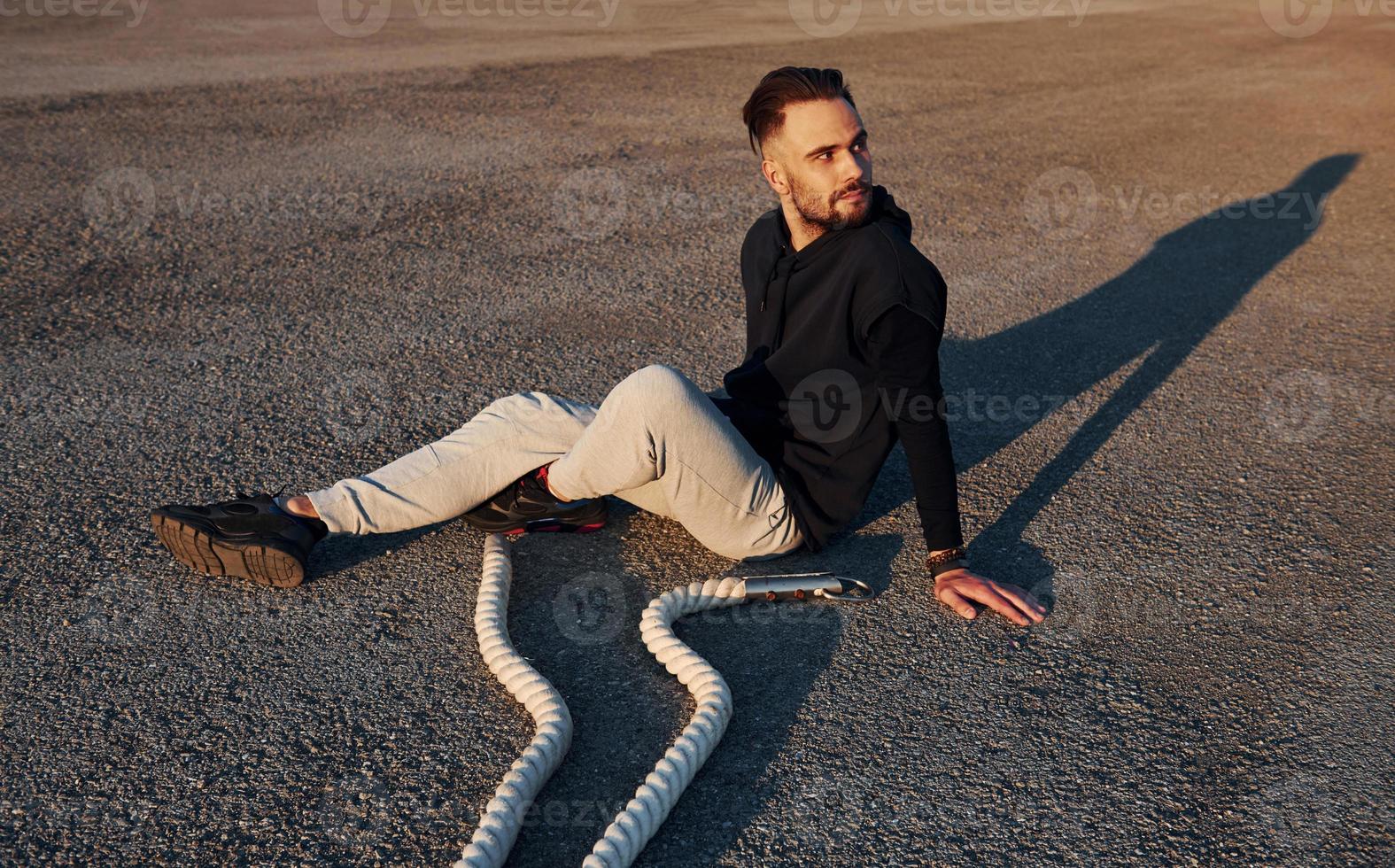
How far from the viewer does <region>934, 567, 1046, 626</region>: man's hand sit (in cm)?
365

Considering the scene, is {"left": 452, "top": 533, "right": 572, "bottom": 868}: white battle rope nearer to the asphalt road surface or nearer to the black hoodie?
the asphalt road surface

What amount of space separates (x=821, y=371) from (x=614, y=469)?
28.8 inches

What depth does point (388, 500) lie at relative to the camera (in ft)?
12.3

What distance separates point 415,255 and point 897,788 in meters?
4.55

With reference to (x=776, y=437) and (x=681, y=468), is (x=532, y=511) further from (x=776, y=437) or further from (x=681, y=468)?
(x=776, y=437)

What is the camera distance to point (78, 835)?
112 inches

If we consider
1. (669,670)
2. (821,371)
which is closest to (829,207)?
(821,371)

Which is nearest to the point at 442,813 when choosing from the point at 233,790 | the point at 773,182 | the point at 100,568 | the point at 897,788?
the point at 233,790

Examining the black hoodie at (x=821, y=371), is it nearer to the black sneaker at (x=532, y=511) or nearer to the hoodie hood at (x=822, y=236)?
the hoodie hood at (x=822, y=236)

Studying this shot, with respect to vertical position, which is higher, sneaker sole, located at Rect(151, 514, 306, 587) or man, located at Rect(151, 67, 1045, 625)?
man, located at Rect(151, 67, 1045, 625)

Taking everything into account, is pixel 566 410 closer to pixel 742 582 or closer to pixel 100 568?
pixel 742 582

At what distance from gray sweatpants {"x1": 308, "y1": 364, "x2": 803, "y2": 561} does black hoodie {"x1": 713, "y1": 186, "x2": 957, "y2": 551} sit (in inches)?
6.0

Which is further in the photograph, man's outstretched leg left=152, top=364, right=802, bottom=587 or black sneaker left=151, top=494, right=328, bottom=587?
black sneaker left=151, top=494, right=328, bottom=587

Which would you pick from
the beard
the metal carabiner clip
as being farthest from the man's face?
the metal carabiner clip
